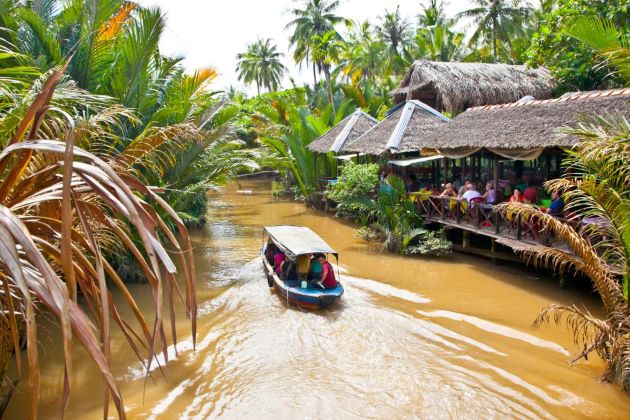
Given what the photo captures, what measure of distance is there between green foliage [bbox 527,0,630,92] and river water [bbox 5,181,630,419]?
A: 9086mm

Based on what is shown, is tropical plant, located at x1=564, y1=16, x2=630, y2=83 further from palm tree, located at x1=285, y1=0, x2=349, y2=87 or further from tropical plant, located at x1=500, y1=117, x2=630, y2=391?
palm tree, located at x1=285, y1=0, x2=349, y2=87

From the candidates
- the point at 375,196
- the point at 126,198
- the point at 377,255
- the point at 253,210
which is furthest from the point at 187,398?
the point at 253,210

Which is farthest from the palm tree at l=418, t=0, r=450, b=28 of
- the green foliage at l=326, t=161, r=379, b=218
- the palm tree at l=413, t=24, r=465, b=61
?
the green foliage at l=326, t=161, r=379, b=218

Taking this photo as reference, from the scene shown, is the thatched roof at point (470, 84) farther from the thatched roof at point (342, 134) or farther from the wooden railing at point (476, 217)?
the wooden railing at point (476, 217)

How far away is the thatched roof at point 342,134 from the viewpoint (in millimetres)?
20844

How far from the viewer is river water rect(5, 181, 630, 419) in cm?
646

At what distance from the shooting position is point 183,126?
30.8 ft

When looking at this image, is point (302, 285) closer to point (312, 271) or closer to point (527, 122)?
point (312, 271)

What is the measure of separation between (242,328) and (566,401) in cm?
546

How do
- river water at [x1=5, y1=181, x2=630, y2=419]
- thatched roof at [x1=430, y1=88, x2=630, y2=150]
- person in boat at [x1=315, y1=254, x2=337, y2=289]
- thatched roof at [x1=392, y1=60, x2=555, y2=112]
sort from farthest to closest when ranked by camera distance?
thatched roof at [x1=392, y1=60, x2=555, y2=112]
thatched roof at [x1=430, y1=88, x2=630, y2=150]
person in boat at [x1=315, y1=254, x2=337, y2=289]
river water at [x1=5, y1=181, x2=630, y2=419]

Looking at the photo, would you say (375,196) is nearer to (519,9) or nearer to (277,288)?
(277,288)

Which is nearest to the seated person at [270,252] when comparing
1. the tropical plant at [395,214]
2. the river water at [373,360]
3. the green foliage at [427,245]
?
the river water at [373,360]

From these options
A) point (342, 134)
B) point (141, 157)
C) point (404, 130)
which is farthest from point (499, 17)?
point (141, 157)

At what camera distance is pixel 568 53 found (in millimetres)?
17266
